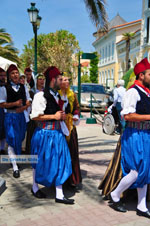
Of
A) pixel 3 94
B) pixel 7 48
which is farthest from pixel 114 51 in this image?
pixel 3 94

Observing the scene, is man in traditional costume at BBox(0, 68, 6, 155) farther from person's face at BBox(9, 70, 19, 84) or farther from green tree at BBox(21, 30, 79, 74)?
green tree at BBox(21, 30, 79, 74)

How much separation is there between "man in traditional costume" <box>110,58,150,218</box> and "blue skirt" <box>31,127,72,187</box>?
0.75 m

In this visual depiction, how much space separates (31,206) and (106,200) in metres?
1.00

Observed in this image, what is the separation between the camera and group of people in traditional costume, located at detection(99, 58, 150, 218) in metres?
3.23

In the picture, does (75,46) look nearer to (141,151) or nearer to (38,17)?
(38,17)

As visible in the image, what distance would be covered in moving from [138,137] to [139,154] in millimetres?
191

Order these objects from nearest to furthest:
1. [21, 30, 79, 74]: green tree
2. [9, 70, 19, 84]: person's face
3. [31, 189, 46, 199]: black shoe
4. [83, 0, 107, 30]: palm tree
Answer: [31, 189, 46, 199]: black shoe
[9, 70, 19, 84]: person's face
[83, 0, 107, 30]: palm tree
[21, 30, 79, 74]: green tree

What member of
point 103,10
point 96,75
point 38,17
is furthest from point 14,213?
point 96,75

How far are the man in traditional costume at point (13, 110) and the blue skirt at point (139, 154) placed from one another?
88.7 inches

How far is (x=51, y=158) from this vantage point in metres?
3.64

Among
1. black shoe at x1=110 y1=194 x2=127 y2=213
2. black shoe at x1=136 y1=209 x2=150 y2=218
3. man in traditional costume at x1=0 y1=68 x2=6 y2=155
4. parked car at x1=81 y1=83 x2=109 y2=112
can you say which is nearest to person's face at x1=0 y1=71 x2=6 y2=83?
man in traditional costume at x1=0 y1=68 x2=6 y2=155

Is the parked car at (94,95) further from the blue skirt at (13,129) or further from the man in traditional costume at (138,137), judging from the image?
the man in traditional costume at (138,137)

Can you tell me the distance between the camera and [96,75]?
66500mm

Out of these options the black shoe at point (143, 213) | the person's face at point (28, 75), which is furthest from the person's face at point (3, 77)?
the black shoe at point (143, 213)
